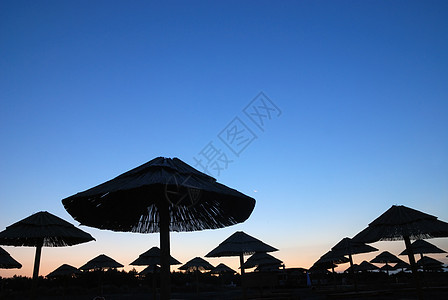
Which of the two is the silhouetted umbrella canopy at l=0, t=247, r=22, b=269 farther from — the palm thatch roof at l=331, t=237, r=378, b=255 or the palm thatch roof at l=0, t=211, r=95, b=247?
the palm thatch roof at l=331, t=237, r=378, b=255

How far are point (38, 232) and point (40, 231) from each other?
45 mm

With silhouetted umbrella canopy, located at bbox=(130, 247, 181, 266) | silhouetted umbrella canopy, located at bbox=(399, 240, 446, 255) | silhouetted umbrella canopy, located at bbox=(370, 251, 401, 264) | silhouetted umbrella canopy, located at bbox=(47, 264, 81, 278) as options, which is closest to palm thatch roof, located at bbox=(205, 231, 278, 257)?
silhouetted umbrella canopy, located at bbox=(130, 247, 181, 266)

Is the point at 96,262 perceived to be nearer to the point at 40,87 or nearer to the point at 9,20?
the point at 40,87

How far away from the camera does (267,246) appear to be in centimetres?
1277

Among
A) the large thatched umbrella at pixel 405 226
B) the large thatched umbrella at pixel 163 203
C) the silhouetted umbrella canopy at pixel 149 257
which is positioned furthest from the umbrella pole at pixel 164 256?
the silhouetted umbrella canopy at pixel 149 257

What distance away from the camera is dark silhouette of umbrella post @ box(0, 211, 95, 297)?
7.43m

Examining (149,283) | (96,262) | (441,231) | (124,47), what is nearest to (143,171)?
(441,231)

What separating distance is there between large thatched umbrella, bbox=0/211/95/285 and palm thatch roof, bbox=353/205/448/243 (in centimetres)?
778

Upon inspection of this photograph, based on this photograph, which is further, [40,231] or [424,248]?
[424,248]

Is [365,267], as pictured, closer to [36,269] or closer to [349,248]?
[349,248]

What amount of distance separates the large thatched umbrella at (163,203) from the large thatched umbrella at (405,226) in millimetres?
5187

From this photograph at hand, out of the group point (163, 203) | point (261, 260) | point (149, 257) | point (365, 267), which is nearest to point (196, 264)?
point (261, 260)

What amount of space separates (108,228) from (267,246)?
800cm

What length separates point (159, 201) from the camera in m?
4.93
